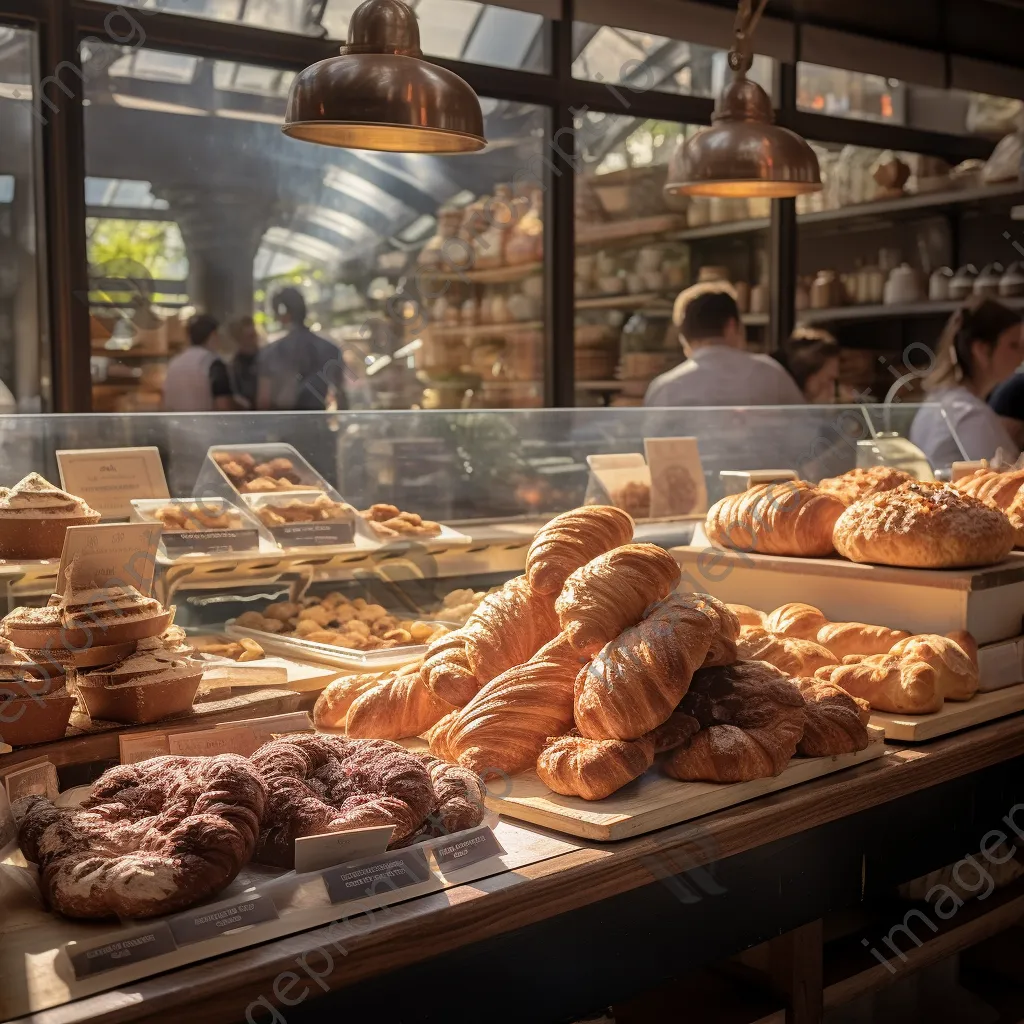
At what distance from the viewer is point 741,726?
64.1 inches

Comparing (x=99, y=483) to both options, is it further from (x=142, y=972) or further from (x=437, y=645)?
(x=142, y=972)

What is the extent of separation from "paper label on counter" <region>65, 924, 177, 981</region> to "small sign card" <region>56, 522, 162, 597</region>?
638 millimetres

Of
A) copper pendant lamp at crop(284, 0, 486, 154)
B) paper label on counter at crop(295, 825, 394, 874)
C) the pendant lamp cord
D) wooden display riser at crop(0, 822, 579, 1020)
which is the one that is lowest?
wooden display riser at crop(0, 822, 579, 1020)

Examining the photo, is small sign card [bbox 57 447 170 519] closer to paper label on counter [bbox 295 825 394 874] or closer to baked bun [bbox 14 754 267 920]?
baked bun [bbox 14 754 267 920]

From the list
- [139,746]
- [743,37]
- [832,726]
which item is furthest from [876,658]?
[743,37]

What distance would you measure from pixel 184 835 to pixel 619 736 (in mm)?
558

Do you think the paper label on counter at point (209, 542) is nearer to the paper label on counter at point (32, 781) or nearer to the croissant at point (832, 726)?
the paper label on counter at point (32, 781)

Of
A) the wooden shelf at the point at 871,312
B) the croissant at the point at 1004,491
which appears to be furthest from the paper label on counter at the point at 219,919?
the wooden shelf at the point at 871,312

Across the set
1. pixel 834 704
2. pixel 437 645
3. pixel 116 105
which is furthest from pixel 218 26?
pixel 834 704

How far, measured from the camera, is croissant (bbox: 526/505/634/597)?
177 centimetres

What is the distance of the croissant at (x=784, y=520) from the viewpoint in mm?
2295

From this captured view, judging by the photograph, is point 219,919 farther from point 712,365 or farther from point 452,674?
point 712,365

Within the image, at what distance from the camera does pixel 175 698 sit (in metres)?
1.63

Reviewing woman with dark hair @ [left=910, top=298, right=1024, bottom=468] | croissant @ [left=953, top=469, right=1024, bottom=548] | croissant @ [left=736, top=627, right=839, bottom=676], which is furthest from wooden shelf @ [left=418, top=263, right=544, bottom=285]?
croissant @ [left=736, top=627, right=839, bottom=676]
